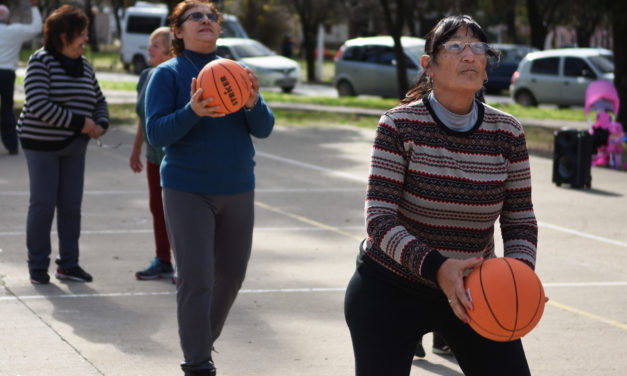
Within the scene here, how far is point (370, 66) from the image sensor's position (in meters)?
30.8

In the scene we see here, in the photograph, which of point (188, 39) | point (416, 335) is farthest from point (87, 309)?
point (416, 335)

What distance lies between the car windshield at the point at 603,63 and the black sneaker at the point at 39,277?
22.0m

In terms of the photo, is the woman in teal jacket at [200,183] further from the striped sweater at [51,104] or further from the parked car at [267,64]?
the parked car at [267,64]

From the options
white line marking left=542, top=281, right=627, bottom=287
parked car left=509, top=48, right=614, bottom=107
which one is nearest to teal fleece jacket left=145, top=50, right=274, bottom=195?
white line marking left=542, top=281, right=627, bottom=287

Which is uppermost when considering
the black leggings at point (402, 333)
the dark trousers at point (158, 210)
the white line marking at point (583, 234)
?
the black leggings at point (402, 333)

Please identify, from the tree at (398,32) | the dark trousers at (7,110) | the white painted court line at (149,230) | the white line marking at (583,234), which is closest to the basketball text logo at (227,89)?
the white painted court line at (149,230)

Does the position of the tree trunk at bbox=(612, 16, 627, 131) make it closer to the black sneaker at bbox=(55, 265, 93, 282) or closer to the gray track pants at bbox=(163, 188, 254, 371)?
the black sneaker at bbox=(55, 265, 93, 282)

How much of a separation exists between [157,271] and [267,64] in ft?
82.9

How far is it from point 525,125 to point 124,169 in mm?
10478

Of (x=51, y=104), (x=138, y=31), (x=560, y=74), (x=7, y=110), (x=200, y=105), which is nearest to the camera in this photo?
(x=200, y=105)

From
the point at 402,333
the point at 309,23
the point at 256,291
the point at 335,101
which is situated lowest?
the point at 335,101

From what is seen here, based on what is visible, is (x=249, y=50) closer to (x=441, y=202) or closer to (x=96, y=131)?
(x=96, y=131)

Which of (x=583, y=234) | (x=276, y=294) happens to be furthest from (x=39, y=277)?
(x=583, y=234)

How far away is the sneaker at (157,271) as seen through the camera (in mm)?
7781
